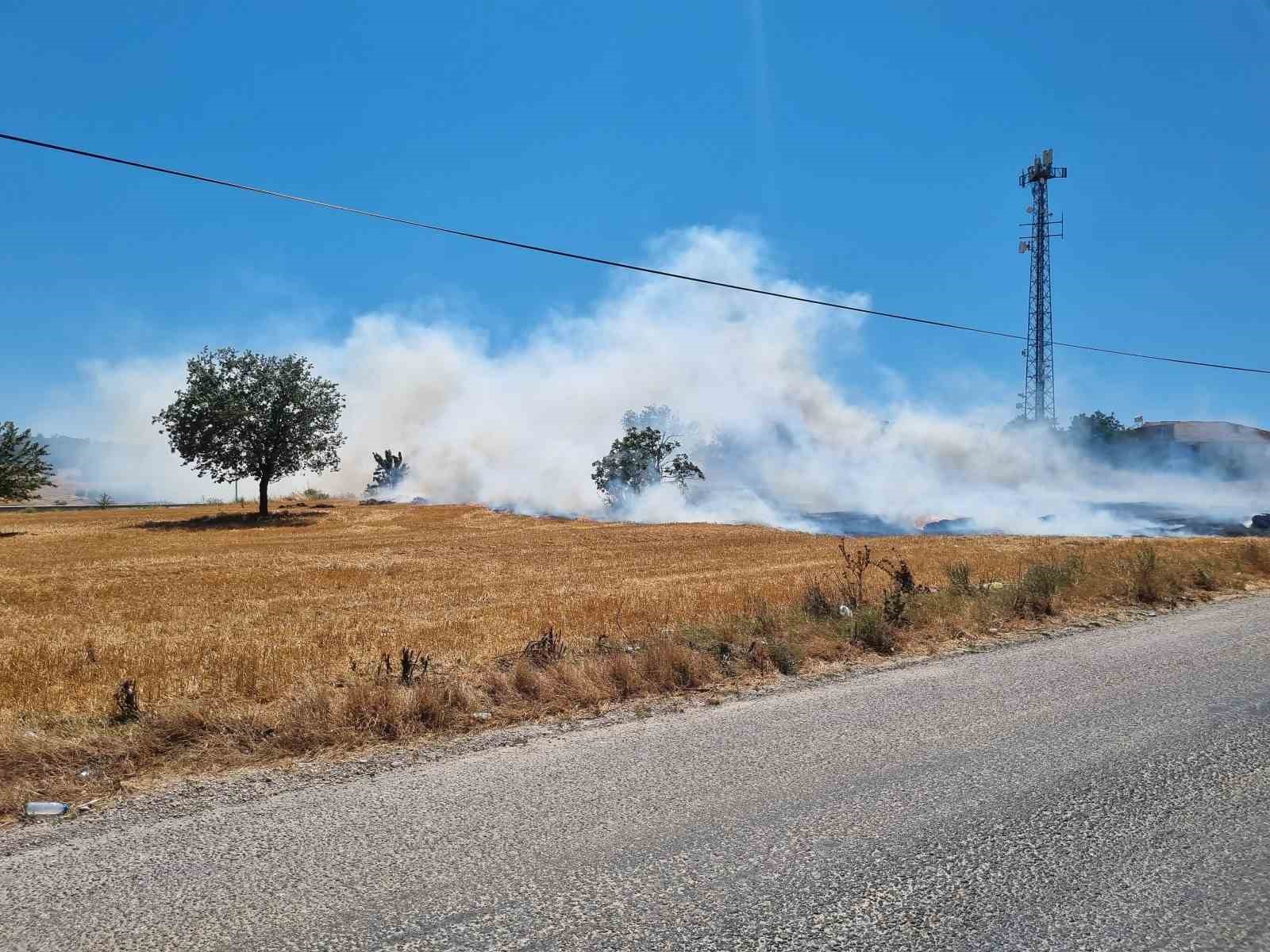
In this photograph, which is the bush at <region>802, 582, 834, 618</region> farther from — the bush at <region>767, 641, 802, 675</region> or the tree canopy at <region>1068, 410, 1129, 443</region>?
the tree canopy at <region>1068, 410, 1129, 443</region>

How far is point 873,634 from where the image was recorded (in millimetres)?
9555

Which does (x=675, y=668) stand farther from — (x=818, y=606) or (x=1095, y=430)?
(x=1095, y=430)

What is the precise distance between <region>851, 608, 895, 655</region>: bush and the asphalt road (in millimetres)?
3010

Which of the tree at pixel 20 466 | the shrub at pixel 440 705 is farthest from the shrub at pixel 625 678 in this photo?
the tree at pixel 20 466

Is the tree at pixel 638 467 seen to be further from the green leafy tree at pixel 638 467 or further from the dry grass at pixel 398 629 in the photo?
the dry grass at pixel 398 629

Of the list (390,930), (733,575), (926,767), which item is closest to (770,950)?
(390,930)

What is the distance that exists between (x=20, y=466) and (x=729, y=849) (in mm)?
56720

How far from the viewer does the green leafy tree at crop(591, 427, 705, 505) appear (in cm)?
6938

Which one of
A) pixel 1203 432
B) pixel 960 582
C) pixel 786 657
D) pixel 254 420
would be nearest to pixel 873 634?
pixel 786 657

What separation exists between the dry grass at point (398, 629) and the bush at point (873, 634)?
0.07m

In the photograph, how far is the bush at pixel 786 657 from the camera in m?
8.38

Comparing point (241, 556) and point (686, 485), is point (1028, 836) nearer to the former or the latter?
point (241, 556)

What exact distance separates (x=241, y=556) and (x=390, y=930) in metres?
27.8

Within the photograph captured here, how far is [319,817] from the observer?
4648mm
